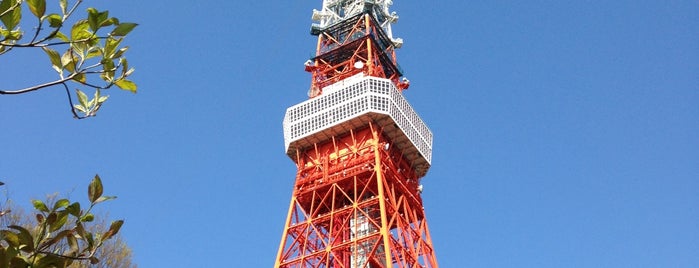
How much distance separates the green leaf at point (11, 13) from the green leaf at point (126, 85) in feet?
2.12

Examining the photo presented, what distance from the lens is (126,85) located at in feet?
14.4

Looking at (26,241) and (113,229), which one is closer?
(26,241)

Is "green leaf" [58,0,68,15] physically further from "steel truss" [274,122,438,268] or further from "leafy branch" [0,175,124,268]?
"steel truss" [274,122,438,268]

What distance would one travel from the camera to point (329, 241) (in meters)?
44.9

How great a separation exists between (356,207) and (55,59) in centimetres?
4099

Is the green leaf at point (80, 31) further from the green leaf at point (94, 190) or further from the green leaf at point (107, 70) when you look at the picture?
the green leaf at point (94, 190)

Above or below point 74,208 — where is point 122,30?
above

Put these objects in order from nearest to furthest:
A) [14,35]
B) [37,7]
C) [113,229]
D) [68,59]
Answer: [37,7] < [14,35] < [68,59] < [113,229]

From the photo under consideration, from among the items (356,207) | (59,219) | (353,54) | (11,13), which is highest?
(353,54)

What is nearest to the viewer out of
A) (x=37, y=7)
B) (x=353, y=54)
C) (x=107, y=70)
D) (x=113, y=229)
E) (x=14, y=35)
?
(x=37, y=7)

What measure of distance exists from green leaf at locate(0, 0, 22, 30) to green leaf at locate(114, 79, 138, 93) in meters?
0.65

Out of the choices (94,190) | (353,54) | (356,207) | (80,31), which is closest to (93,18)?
(80,31)

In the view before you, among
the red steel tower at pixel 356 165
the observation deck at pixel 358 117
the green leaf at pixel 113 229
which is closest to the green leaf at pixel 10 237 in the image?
the green leaf at pixel 113 229

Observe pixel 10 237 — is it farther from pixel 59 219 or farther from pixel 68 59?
pixel 68 59
